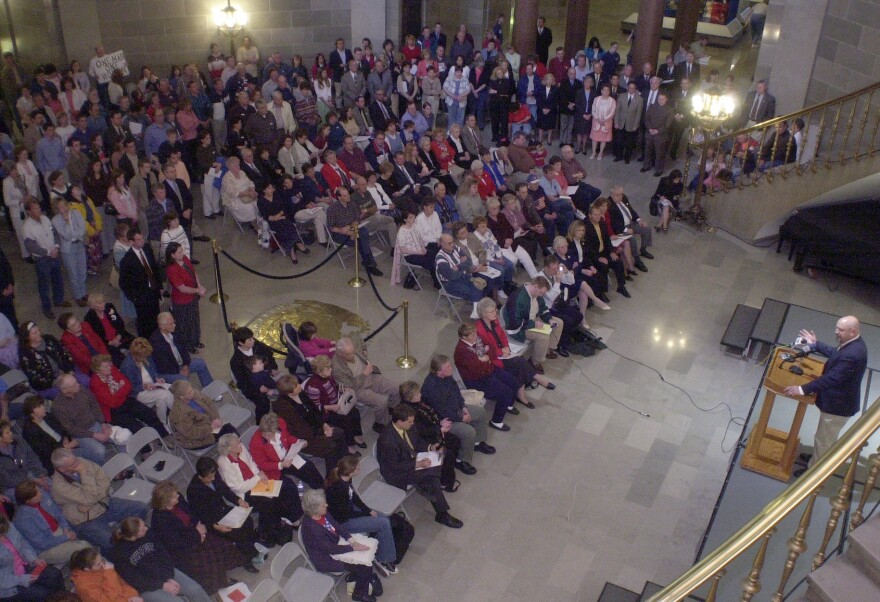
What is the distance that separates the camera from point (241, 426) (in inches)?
336

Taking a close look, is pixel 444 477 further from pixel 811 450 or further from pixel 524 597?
pixel 811 450

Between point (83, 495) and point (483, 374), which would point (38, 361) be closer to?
point (83, 495)

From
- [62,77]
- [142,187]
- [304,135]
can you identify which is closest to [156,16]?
[62,77]

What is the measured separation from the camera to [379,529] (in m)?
7.00

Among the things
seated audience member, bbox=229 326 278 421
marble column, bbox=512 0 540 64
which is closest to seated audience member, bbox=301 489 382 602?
seated audience member, bbox=229 326 278 421

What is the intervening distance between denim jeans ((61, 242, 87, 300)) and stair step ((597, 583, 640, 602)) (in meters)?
7.03

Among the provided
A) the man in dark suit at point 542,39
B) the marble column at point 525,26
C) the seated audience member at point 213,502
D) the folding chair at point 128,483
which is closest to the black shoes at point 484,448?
the seated audience member at point 213,502

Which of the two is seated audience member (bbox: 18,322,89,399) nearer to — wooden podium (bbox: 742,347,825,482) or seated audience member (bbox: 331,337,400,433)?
seated audience member (bbox: 331,337,400,433)

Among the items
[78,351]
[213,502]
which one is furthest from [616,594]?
[78,351]

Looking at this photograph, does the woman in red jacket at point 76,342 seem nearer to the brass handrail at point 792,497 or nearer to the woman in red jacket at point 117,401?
the woman in red jacket at point 117,401

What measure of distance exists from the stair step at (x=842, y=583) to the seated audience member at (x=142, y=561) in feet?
14.1

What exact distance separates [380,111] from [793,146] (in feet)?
21.6

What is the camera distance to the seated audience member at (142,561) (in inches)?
243

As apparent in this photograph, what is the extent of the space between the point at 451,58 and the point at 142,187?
27.2 feet
